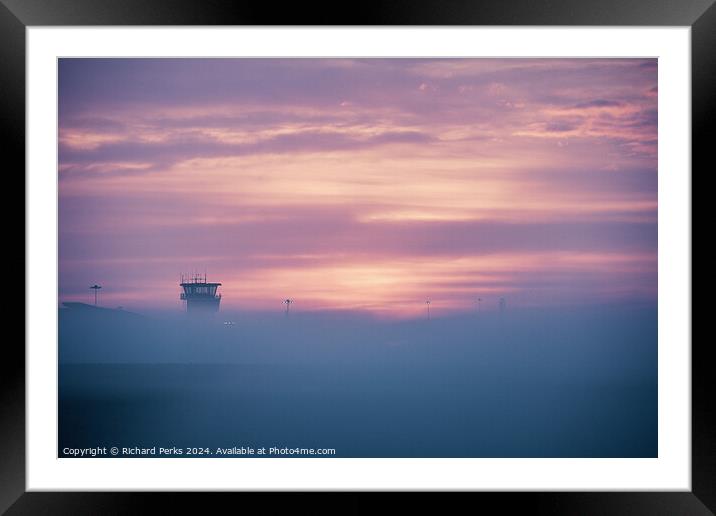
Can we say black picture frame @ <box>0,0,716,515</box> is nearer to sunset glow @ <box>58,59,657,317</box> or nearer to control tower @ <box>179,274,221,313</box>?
sunset glow @ <box>58,59,657,317</box>

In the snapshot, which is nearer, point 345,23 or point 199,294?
point 345,23

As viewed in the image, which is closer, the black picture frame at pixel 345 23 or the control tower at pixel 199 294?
the black picture frame at pixel 345 23

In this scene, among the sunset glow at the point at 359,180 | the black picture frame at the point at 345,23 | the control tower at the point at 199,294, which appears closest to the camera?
the black picture frame at the point at 345,23

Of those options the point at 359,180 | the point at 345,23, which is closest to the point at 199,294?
the point at 359,180

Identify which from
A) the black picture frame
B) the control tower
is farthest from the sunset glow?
the black picture frame

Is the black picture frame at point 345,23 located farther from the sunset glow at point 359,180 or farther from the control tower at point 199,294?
the control tower at point 199,294

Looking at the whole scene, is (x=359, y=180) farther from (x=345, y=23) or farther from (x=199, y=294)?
(x=345, y=23)

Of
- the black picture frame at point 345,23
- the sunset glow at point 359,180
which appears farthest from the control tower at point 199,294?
the black picture frame at point 345,23
